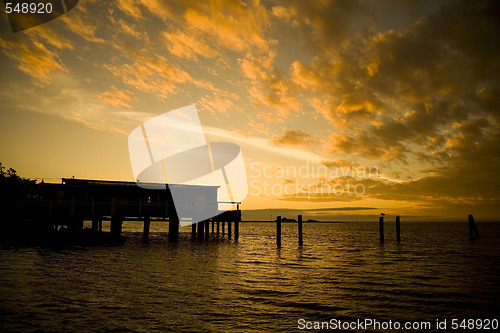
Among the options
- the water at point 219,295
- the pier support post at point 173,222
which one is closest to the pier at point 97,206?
the pier support post at point 173,222

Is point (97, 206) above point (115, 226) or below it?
above

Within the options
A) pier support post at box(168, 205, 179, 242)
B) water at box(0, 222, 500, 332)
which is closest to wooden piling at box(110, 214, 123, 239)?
pier support post at box(168, 205, 179, 242)

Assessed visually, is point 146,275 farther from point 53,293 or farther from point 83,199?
point 83,199

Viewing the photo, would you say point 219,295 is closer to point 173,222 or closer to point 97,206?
point 97,206

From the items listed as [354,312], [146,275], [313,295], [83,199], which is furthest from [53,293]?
[83,199]

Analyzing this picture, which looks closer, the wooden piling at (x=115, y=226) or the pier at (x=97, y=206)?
the pier at (x=97, y=206)

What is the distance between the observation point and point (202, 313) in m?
9.60

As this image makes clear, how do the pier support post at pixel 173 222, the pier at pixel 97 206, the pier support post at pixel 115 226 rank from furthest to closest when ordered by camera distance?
1. the pier support post at pixel 173 222
2. the pier support post at pixel 115 226
3. the pier at pixel 97 206

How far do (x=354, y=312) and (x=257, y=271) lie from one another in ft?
27.7

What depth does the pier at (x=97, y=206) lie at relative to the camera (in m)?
27.6

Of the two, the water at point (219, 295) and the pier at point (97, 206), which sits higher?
the pier at point (97, 206)

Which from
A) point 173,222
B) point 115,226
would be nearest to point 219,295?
point 115,226

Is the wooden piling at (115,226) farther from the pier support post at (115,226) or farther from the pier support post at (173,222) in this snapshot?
the pier support post at (173,222)

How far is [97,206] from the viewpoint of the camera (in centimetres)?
2989
